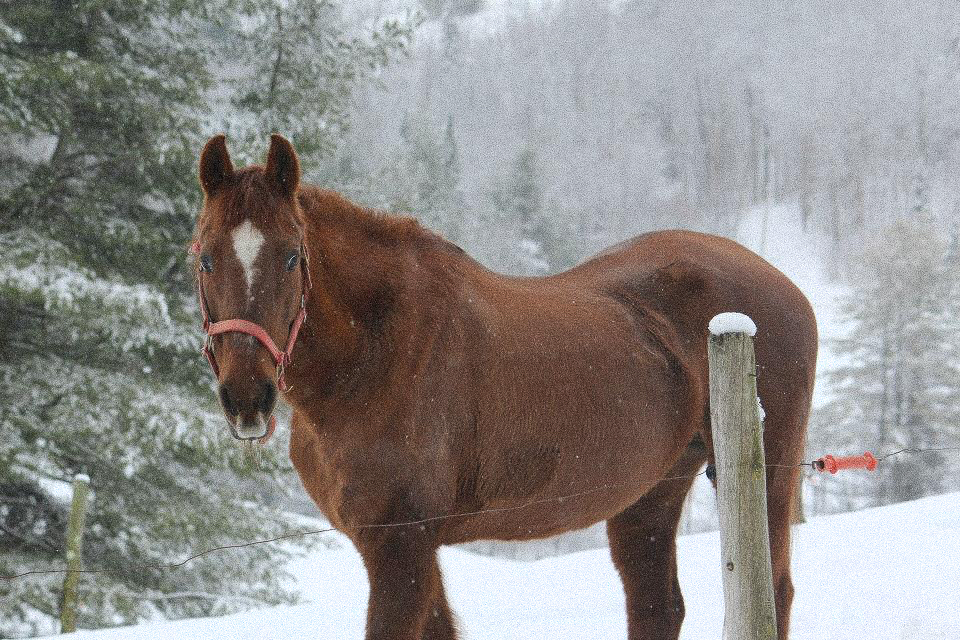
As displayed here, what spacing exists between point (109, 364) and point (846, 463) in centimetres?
630

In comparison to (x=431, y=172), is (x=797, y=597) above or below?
below

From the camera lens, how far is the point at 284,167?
226 centimetres

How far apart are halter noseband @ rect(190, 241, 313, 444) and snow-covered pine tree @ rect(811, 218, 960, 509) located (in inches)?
672

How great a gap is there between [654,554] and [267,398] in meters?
2.26

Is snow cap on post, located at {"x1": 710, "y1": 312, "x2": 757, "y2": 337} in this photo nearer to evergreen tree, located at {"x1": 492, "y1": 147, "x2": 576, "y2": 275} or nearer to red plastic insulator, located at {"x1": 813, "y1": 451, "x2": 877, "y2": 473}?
red plastic insulator, located at {"x1": 813, "y1": 451, "x2": 877, "y2": 473}

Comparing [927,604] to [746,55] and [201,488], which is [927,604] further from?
[746,55]

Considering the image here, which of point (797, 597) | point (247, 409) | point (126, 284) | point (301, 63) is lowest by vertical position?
point (797, 597)

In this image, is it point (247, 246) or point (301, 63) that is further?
point (301, 63)

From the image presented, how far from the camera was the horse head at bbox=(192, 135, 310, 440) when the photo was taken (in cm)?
195

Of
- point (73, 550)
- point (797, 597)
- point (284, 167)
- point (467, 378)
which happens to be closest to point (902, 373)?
point (797, 597)

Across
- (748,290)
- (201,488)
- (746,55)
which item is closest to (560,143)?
(746,55)

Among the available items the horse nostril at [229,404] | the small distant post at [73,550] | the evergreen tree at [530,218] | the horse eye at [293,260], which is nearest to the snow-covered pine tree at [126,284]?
the small distant post at [73,550]

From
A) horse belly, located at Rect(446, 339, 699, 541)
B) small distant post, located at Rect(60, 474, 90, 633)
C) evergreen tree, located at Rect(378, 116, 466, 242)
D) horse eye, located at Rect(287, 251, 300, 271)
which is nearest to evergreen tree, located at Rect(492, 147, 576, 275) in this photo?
evergreen tree, located at Rect(378, 116, 466, 242)

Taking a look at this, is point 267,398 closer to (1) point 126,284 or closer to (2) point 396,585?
(2) point 396,585
